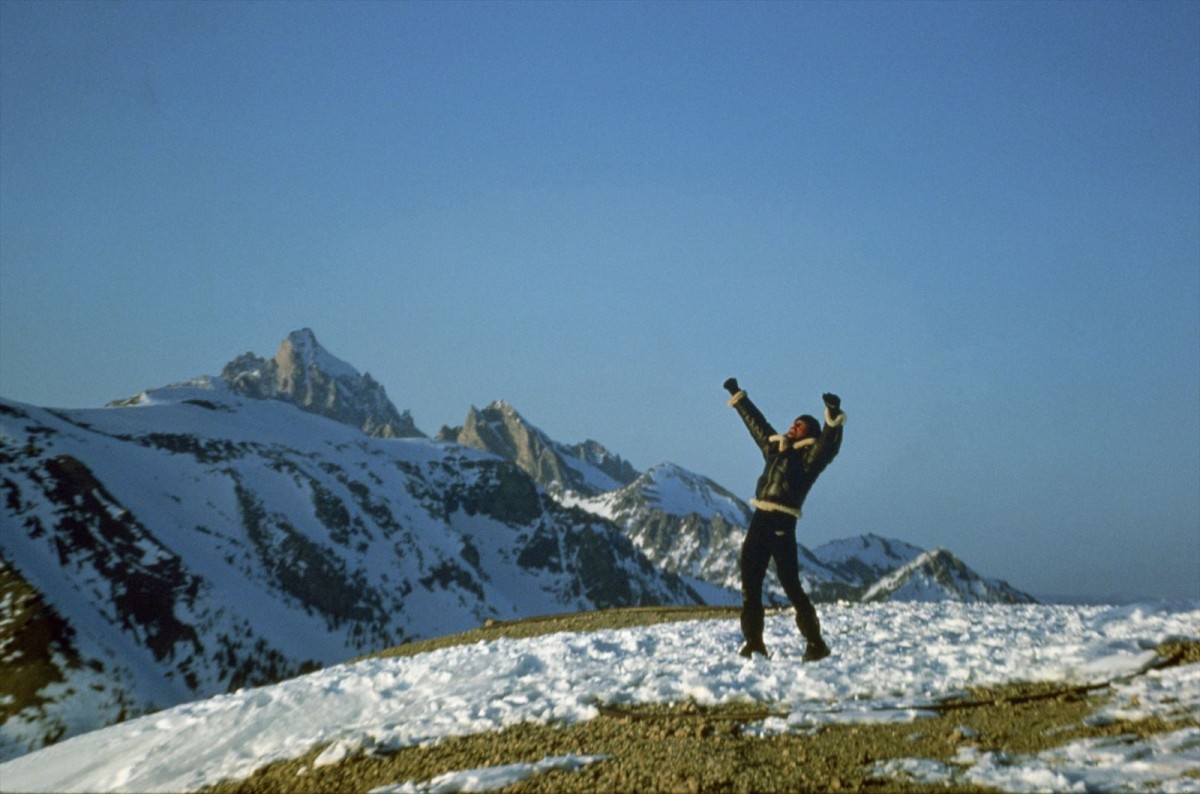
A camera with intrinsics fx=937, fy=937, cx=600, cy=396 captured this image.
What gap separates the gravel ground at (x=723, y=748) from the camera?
787 cm

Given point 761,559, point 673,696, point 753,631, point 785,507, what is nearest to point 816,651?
point 753,631

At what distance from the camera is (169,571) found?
4530 inches

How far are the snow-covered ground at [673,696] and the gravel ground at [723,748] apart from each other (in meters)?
0.28

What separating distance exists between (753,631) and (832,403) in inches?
131

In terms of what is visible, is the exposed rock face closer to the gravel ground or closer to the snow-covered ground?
the snow-covered ground

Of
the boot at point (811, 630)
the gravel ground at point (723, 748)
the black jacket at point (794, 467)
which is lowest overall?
the gravel ground at point (723, 748)

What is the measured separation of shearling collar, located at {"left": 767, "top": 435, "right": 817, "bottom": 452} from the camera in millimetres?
12992

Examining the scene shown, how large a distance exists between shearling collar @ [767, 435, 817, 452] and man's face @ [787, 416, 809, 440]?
7cm

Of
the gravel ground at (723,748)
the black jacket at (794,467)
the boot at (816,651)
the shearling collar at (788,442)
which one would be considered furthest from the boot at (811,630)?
the gravel ground at (723,748)

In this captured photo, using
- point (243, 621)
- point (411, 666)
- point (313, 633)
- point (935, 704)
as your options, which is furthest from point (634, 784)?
point (313, 633)

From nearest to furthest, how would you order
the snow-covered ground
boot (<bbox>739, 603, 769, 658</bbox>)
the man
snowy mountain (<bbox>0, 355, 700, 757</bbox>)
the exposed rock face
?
the snow-covered ground → the man → boot (<bbox>739, 603, 769, 658</bbox>) → the exposed rock face → snowy mountain (<bbox>0, 355, 700, 757</bbox>)

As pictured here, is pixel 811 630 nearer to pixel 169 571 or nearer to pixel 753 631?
pixel 753 631

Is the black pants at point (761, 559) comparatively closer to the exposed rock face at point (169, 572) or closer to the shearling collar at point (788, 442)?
the shearling collar at point (788, 442)

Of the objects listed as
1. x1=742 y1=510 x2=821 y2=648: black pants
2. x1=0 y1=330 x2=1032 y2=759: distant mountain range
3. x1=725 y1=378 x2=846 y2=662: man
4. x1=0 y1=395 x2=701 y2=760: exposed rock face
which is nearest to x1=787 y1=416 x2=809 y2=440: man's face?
x1=725 y1=378 x2=846 y2=662: man
